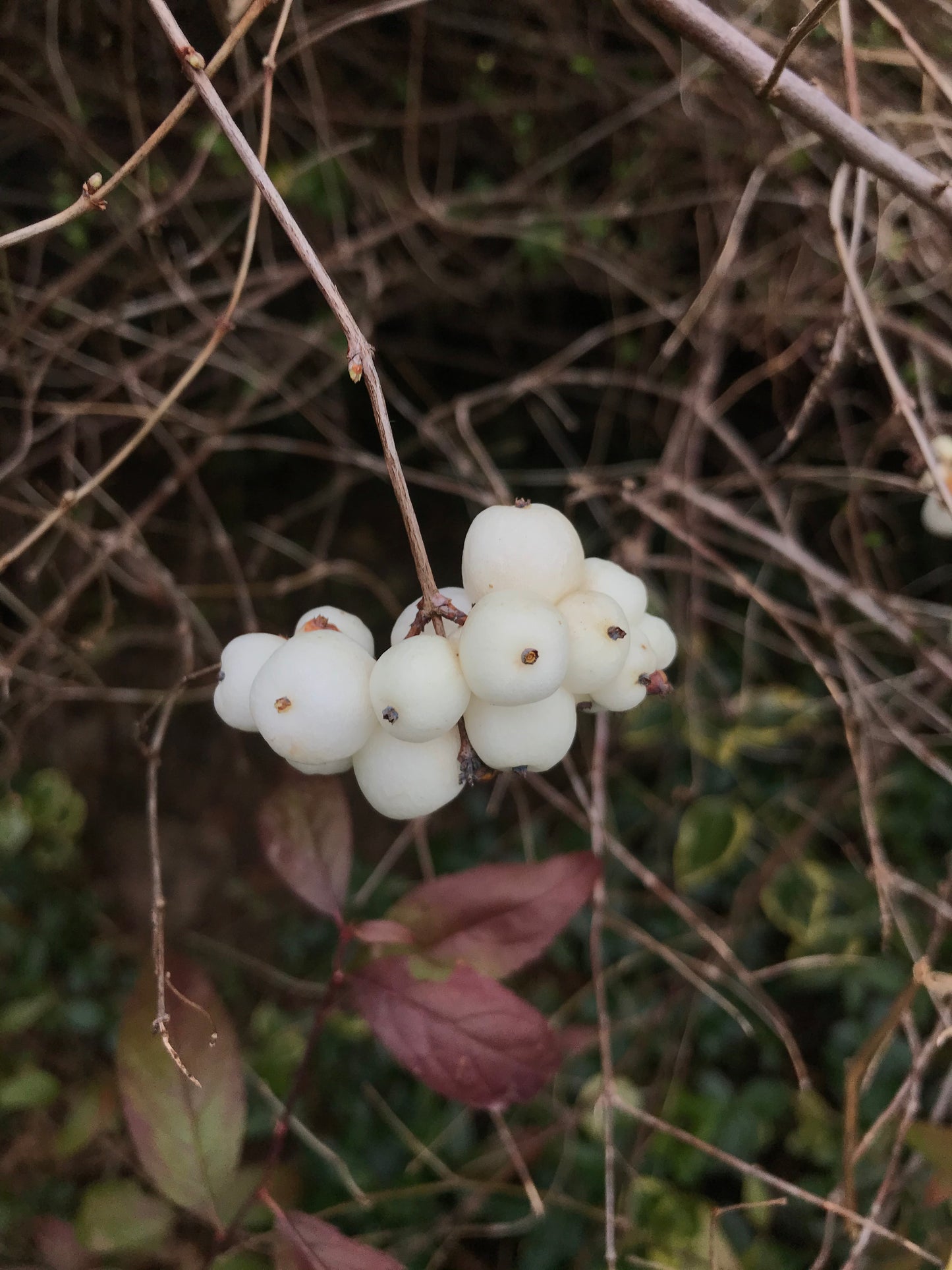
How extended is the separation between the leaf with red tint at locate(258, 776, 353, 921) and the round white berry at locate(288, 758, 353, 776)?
214 millimetres

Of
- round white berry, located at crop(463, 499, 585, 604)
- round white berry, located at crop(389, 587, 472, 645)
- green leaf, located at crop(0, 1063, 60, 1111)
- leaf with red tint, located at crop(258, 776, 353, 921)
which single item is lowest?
green leaf, located at crop(0, 1063, 60, 1111)

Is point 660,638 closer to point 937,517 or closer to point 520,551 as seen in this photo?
point 520,551

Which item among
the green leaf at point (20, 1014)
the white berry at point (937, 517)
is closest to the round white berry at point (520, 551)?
the white berry at point (937, 517)

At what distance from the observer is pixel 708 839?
4.75ft

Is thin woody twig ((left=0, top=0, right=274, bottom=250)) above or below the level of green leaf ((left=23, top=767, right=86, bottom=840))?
above

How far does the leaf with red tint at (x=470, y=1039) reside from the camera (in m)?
0.76

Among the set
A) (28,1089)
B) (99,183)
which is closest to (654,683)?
(99,183)

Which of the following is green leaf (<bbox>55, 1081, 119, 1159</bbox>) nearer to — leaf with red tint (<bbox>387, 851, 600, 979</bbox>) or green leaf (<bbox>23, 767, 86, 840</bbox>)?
green leaf (<bbox>23, 767, 86, 840</bbox>)

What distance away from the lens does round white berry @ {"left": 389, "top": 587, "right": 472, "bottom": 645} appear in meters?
0.57

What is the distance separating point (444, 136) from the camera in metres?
1.42

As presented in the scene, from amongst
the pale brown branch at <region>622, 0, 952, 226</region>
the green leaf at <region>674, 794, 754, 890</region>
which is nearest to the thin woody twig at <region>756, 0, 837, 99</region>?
the pale brown branch at <region>622, 0, 952, 226</region>

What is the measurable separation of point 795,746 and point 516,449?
78cm

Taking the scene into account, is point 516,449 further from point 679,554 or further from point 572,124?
point 572,124

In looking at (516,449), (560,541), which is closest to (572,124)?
(516,449)
